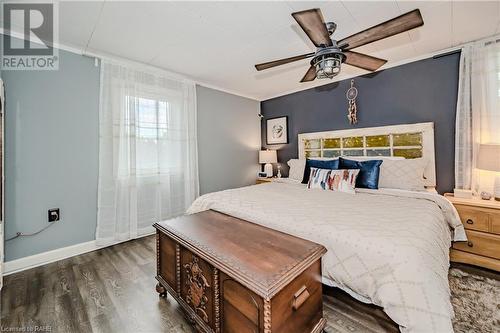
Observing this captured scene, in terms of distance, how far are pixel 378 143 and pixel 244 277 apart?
3045 millimetres

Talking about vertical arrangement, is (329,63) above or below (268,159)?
above

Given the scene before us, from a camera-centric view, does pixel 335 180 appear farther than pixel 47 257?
Yes

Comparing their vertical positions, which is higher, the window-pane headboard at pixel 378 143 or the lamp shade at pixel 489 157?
the window-pane headboard at pixel 378 143

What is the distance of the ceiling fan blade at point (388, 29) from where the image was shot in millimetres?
1339

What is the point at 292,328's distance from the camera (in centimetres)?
105

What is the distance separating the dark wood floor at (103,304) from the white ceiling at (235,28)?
2.45m

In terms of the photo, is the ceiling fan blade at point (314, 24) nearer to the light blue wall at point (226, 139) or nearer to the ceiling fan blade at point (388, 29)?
the ceiling fan blade at point (388, 29)

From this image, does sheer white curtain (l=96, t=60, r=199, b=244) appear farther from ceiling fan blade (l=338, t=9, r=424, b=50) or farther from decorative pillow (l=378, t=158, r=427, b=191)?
decorative pillow (l=378, t=158, r=427, b=191)

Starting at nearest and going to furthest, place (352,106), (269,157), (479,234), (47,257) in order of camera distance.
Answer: (479,234), (47,257), (352,106), (269,157)

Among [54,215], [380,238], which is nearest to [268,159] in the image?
[380,238]

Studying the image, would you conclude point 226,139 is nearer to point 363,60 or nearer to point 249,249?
point 363,60

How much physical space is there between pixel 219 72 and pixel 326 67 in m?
1.94

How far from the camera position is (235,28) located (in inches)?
84.0

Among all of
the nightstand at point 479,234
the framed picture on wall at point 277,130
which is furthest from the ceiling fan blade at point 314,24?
the framed picture on wall at point 277,130
